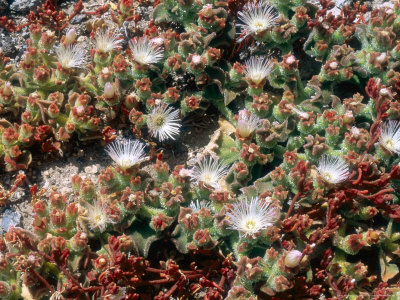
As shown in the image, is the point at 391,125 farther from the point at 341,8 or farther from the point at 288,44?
the point at 341,8

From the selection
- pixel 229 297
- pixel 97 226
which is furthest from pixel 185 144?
pixel 229 297

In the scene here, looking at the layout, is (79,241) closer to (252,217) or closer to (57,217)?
(57,217)

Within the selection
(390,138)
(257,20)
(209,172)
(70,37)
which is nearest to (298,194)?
(209,172)

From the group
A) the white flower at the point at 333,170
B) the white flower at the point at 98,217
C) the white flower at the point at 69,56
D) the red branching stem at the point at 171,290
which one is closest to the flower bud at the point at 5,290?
the white flower at the point at 98,217

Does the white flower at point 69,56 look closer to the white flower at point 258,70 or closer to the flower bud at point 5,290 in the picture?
the white flower at point 258,70

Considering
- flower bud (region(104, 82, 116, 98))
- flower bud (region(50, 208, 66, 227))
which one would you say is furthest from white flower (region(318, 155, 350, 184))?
flower bud (region(50, 208, 66, 227))
